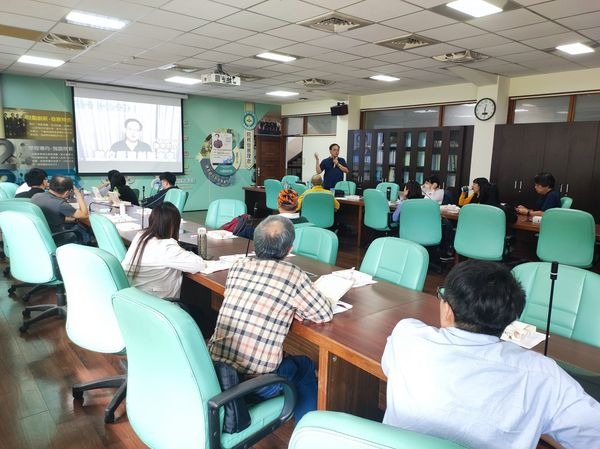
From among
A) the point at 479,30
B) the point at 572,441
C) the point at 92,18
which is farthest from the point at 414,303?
the point at 92,18

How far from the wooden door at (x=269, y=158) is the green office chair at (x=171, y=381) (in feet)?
31.2

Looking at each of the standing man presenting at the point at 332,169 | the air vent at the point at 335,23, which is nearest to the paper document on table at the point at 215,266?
the air vent at the point at 335,23

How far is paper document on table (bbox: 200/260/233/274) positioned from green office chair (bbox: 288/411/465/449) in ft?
5.75

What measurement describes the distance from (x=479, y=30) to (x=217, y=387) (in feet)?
14.3

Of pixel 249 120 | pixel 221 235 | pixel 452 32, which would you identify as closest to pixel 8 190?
pixel 221 235

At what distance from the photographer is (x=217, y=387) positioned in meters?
1.25

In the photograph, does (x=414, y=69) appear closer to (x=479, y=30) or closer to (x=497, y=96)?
(x=497, y=96)

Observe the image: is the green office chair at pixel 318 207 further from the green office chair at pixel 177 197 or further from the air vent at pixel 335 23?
the air vent at pixel 335 23

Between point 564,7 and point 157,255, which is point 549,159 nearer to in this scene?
point 564,7

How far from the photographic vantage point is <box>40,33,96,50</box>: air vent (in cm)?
482

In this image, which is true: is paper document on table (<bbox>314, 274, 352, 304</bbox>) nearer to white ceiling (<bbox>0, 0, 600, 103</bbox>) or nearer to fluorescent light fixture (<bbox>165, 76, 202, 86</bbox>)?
white ceiling (<bbox>0, 0, 600, 103</bbox>)

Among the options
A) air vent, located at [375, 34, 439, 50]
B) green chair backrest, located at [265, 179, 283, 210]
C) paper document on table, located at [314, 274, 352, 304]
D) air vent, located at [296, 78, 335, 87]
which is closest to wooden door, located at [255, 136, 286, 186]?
air vent, located at [296, 78, 335, 87]

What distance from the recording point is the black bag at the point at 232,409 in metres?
1.33

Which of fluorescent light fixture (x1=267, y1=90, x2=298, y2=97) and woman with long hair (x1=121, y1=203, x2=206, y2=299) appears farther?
fluorescent light fixture (x1=267, y1=90, x2=298, y2=97)
